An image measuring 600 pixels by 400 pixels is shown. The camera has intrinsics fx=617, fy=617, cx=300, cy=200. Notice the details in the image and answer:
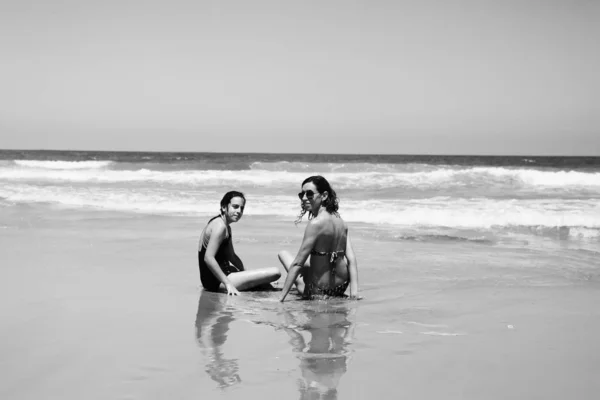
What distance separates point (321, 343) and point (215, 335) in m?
0.82

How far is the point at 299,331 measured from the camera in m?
4.78

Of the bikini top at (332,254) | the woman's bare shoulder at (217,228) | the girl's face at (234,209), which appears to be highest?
the girl's face at (234,209)

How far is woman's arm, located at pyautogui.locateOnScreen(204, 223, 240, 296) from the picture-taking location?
20.4ft

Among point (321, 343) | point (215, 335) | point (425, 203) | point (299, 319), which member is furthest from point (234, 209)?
point (425, 203)

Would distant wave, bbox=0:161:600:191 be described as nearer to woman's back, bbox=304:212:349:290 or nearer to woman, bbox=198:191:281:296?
woman, bbox=198:191:281:296

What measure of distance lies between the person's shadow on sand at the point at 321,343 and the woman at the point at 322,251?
28cm

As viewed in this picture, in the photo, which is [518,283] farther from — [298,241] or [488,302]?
[298,241]

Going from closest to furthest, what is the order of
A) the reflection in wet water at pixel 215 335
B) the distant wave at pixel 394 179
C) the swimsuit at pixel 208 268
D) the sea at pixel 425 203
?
the reflection in wet water at pixel 215 335 < the swimsuit at pixel 208 268 < the sea at pixel 425 203 < the distant wave at pixel 394 179

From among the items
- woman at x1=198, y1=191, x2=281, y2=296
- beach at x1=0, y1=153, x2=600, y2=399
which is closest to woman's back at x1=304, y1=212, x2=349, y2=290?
beach at x1=0, y1=153, x2=600, y2=399

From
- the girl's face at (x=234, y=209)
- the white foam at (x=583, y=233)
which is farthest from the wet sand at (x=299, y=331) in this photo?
the white foam at (x=583, y=233)

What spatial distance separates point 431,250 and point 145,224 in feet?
17.6

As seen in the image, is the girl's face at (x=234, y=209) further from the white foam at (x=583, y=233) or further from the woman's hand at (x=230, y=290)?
the white foam at (x=583, y=233)

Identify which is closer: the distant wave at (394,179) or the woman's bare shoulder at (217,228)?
the woman's bare shoulder at (217,228)

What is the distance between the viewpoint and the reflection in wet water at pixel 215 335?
3.75 metres
